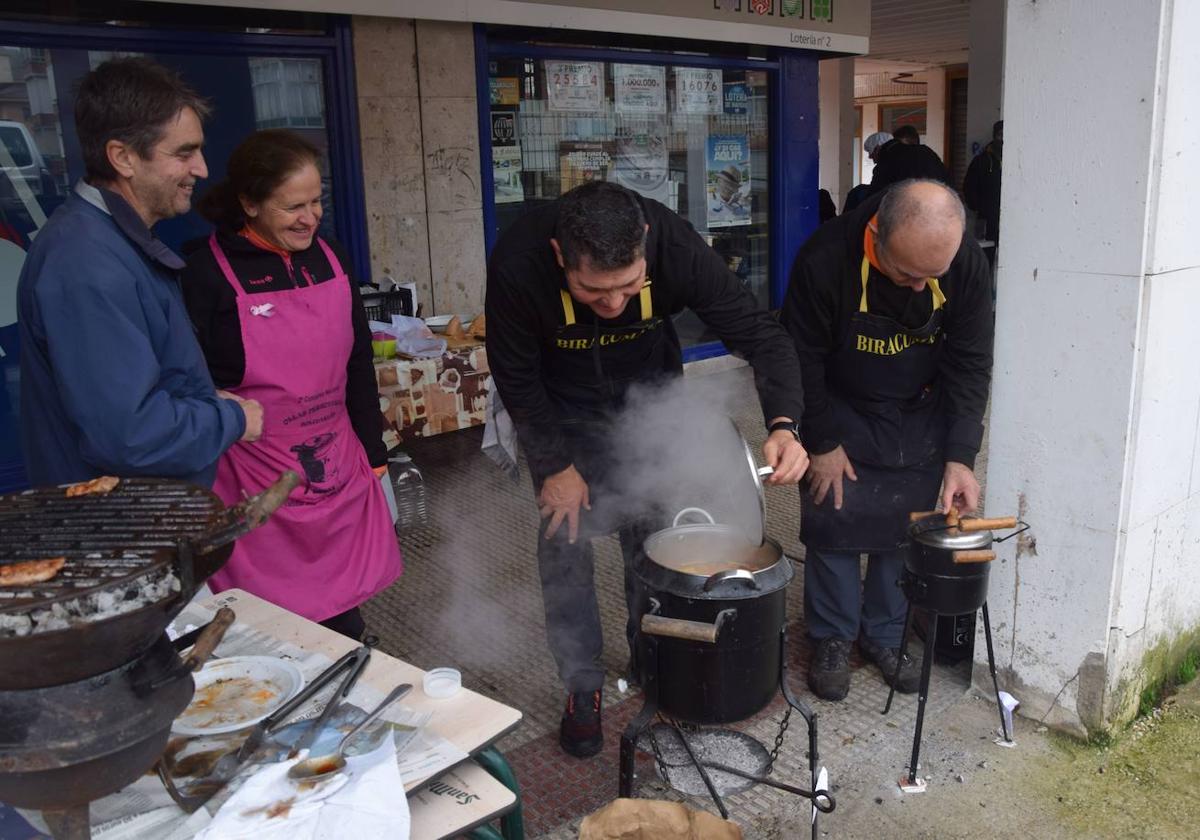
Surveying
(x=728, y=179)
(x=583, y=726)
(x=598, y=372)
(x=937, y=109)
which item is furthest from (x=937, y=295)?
(x=937, y=109)

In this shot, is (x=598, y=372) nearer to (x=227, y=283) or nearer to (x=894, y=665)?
(x=227, y=283)

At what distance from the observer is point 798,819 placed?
2969 mm

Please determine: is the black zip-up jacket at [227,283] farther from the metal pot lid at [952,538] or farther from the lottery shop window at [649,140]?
the lottery shop window at [649,140]

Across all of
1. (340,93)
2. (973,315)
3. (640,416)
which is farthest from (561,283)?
(340,93)

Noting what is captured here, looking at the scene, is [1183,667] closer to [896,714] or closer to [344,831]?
[896,714]

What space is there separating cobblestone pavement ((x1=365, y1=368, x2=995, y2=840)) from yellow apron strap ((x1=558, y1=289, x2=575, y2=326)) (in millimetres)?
1465

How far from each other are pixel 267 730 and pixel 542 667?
2.18 meters

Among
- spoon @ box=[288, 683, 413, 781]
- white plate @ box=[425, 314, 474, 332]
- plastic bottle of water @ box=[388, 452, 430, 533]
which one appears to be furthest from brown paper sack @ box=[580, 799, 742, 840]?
white plate @ box=[425, 314, 474, 332]

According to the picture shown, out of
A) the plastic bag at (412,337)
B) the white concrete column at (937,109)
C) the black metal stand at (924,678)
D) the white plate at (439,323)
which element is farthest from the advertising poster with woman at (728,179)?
the white concrete column at (937,109)

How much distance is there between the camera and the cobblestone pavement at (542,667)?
122 inches

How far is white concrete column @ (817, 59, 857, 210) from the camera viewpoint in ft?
43.6

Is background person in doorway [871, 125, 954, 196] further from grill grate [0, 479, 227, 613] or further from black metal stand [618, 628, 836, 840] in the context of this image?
grill grate [0, 479, 227, 613]

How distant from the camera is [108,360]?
7.21 feet

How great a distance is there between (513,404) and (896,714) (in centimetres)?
178
